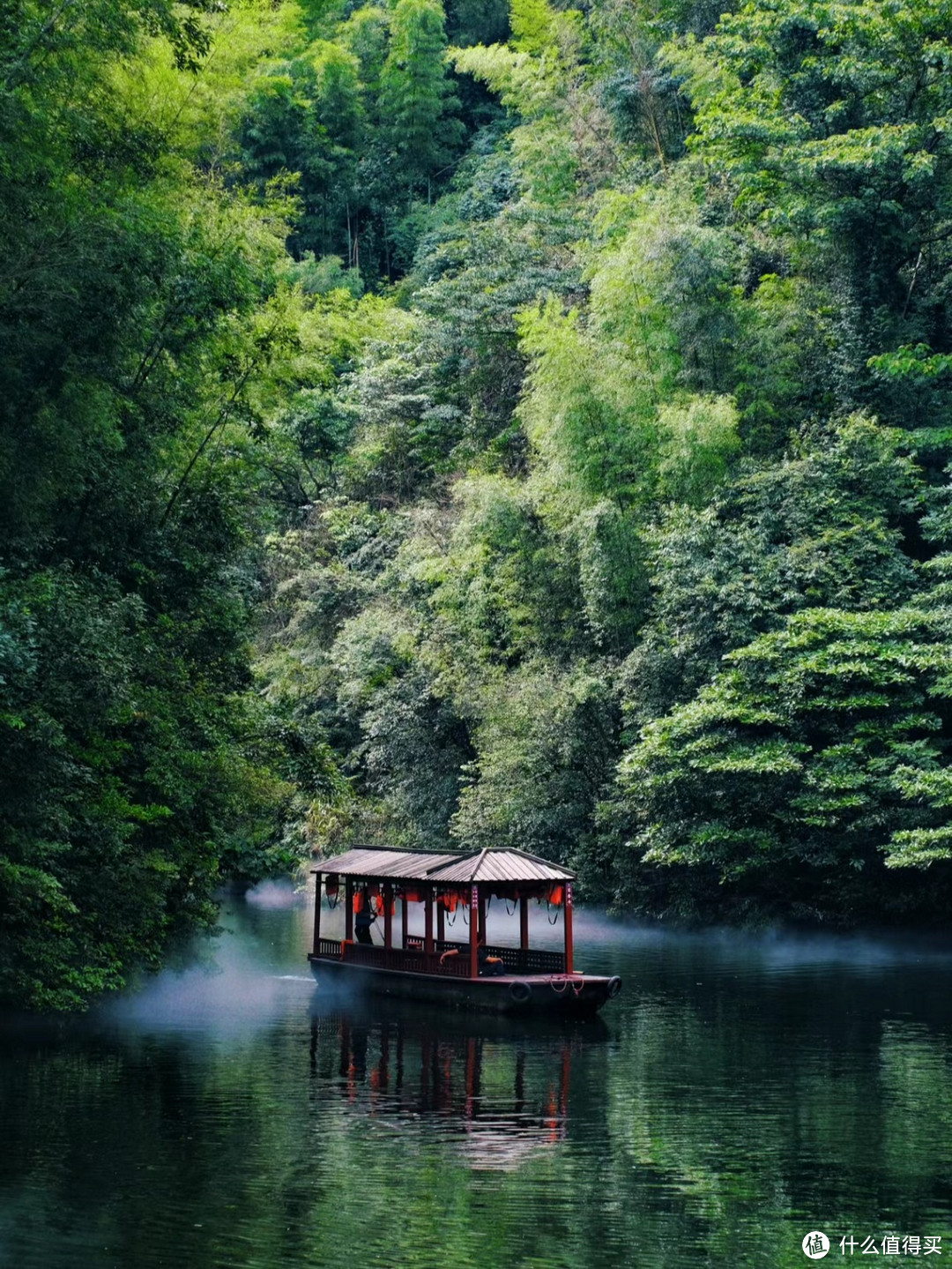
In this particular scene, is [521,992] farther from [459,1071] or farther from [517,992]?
[459,1071]

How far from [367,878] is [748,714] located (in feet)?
27.2

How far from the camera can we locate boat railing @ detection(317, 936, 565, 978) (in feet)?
66.3

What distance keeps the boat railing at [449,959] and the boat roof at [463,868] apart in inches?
47.9

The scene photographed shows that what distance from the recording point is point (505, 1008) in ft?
61.8

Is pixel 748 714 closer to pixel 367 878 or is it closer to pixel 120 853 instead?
pixel 367 878

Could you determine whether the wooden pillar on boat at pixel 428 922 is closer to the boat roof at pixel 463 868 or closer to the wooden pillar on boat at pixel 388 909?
the boat roof at pixel 463 868

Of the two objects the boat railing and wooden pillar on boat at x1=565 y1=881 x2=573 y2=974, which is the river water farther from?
wooden pillar on boat at x1=565 y1=881 x2=573 y2=974

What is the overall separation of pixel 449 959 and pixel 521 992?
5.96 ft

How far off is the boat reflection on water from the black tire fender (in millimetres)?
309

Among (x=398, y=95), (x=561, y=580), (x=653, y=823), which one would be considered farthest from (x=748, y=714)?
(x=398, y=95)

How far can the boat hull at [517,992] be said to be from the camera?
18.7 m

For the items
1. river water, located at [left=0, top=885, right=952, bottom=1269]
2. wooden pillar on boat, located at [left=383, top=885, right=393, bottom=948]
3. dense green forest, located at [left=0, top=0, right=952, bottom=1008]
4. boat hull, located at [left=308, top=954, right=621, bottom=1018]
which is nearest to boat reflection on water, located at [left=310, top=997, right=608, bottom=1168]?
river water, located at [left=0, top=885, right=952, bottom=1269]

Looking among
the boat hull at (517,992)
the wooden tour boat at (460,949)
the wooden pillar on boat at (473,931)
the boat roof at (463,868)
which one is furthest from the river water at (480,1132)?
the boat roof at (463,868)

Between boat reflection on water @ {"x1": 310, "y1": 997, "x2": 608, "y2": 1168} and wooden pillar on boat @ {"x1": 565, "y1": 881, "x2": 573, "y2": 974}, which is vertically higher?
wooden pillar on boat @ {"x1": 565, "y1": 881, "x2": 573, "y2": 974}
